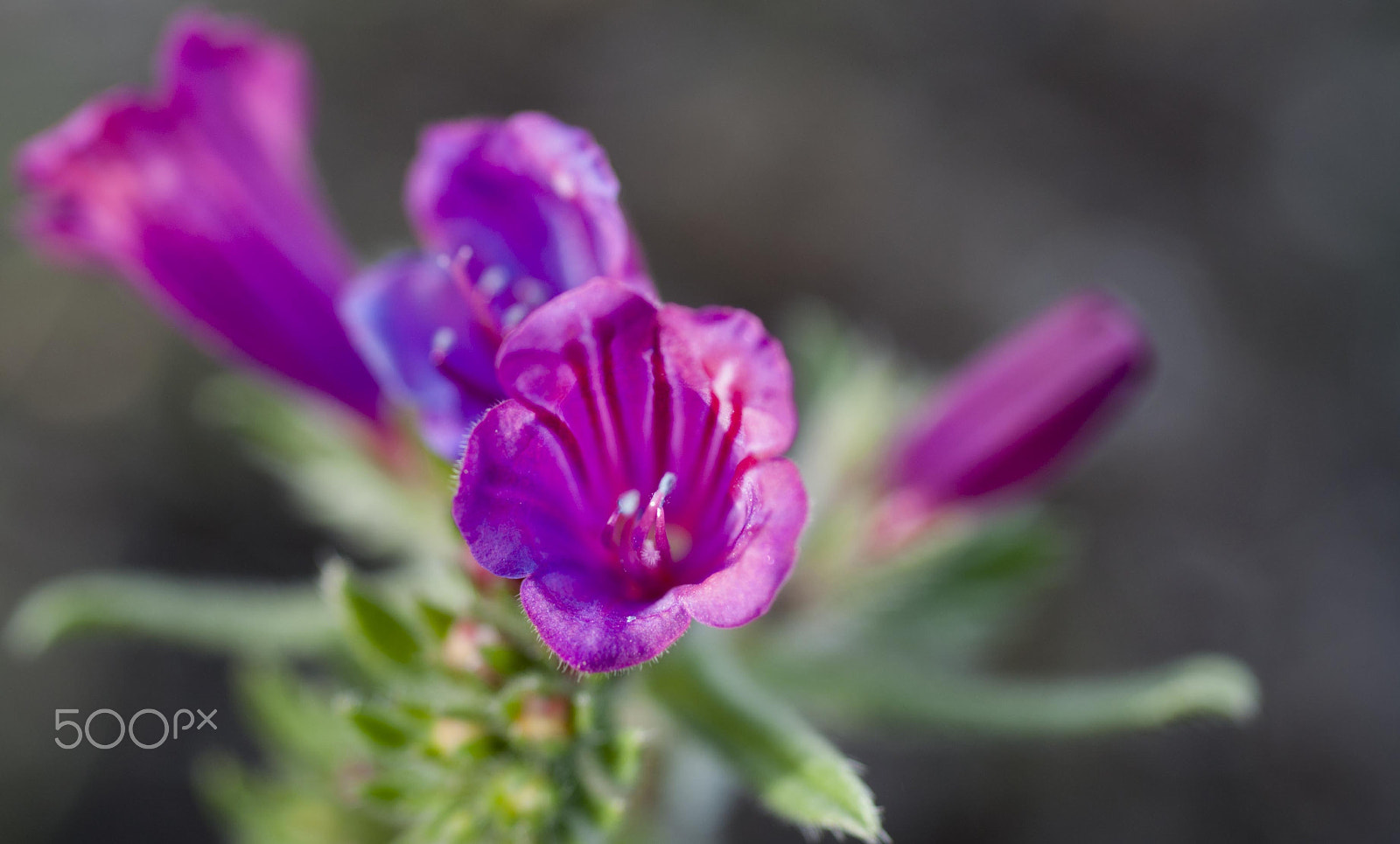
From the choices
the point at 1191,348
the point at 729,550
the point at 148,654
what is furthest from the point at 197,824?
the point at 1191,348

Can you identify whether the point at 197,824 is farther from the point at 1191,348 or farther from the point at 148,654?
the point at 1191,348

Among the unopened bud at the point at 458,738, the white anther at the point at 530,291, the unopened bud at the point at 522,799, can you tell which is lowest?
the unopened bud at the point at 522,799

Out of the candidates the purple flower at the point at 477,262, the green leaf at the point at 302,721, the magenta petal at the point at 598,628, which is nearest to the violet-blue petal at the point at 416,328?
the purple flower at the point at 477,262

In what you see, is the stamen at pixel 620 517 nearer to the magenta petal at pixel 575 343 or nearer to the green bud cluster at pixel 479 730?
the magenta petal at pixel 575 343

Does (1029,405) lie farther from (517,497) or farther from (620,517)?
(517,497)

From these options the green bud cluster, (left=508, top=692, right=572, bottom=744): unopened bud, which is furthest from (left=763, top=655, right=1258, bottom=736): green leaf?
(left=508, top=692, right=572, bottom=744): unopened bud

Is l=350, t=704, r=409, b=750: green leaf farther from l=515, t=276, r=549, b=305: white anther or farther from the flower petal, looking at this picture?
l=515, t=276, r=549, b=305: white anther
